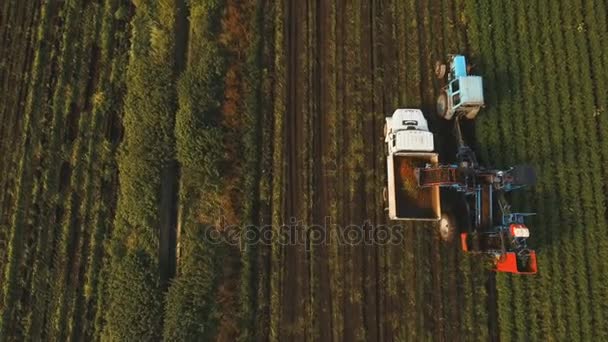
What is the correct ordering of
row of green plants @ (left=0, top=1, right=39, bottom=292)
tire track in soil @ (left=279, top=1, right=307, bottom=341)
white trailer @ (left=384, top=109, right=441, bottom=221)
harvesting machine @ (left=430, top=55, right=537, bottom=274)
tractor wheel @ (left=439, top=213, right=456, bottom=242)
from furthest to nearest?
row of green plants @ (left=0, top=1, right=39, bottom=292)
tire track in soil @ (left=279, top=1, right=307, bottom=341)
tractor wheel @ (left=439, top=213, right=456, bottom=242)
white trailer @ (left=384, top=109, right=441, bottom=221)
harvesting machine @ (left=430, top=55, right=537, bottom=274)

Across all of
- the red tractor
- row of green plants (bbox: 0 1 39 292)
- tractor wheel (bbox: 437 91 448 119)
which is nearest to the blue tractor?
tractor wheel (bbox: 437 91 448 119)

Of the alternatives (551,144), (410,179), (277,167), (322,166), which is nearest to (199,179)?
(277,167)

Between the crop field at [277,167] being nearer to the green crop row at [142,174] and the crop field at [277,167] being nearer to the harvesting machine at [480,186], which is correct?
the green crop row at [142,174]

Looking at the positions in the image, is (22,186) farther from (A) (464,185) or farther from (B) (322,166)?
(A) (464,185)

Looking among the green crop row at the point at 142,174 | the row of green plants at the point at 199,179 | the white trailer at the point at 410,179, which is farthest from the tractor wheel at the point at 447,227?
the green crop row at the point at 142,174

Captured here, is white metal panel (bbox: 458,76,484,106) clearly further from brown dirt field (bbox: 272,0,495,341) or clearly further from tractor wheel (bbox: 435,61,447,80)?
brown dirt field (bbox: 272,0,495,341)

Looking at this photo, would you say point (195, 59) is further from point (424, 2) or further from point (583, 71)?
point (583, 71)

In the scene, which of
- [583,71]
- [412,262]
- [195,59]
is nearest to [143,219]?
[195,59]
